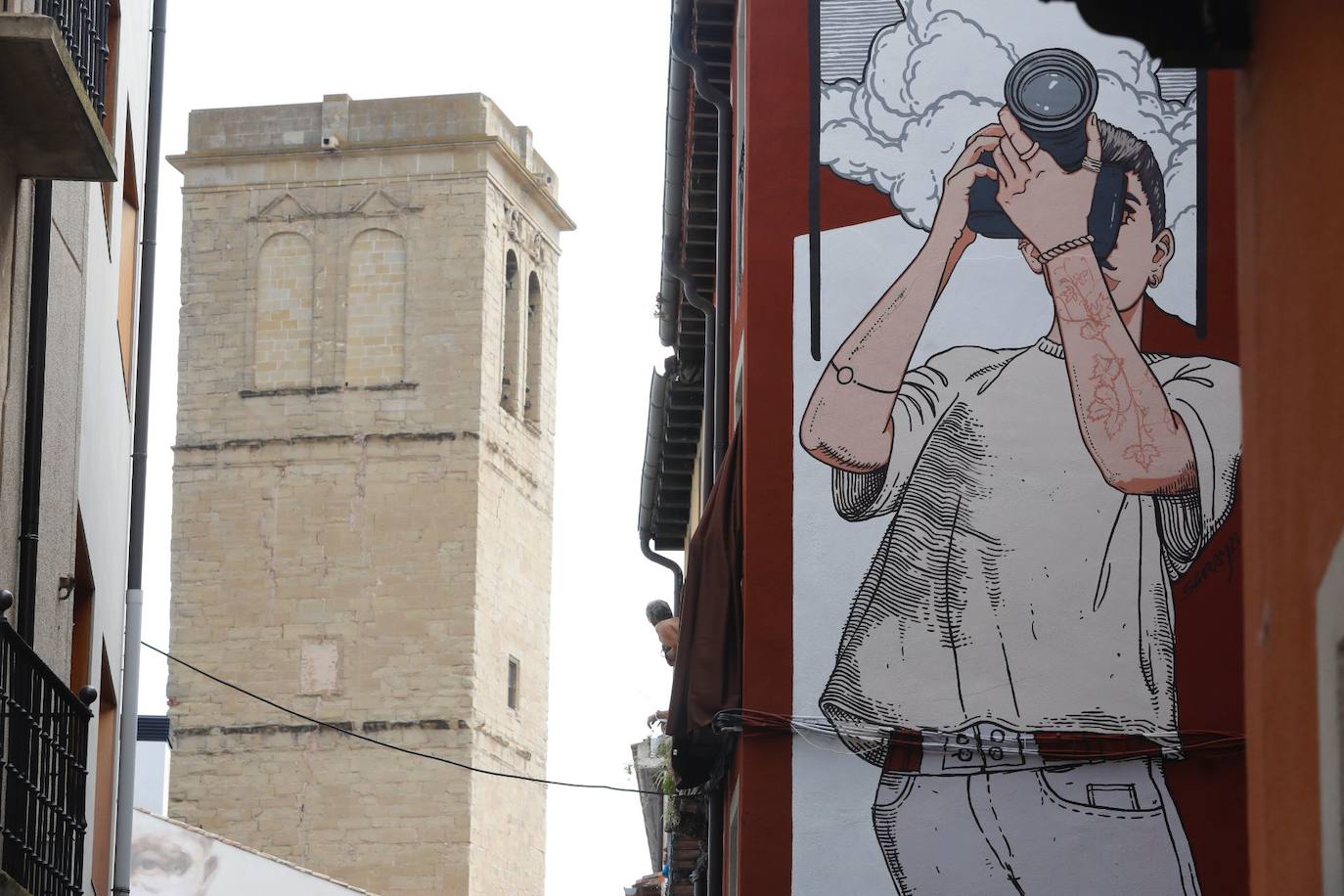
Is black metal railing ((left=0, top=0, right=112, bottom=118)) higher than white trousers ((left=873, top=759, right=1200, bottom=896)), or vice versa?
black metal railing ((left=0, top=0, right=112, bottom=118))

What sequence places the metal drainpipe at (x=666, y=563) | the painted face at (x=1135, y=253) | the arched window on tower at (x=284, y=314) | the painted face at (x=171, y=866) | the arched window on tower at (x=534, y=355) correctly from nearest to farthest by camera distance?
the painted face at (x=1135, y=253)
the metal drainpipe at (x=666, y=563)
the painted face at (x=171, y=866)
the arched window on tower at (x=284, y=314)
the arched window on tower at (x=534, y=355)

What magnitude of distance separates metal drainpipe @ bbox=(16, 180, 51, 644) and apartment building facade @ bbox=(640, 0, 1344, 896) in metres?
3.36

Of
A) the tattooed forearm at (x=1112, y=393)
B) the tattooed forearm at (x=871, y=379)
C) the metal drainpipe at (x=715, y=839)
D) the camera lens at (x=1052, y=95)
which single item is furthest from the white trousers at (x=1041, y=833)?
the metal drainpipe at (x=715, y=839)

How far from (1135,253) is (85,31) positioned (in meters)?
4.77

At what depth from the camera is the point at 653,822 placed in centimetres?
2792

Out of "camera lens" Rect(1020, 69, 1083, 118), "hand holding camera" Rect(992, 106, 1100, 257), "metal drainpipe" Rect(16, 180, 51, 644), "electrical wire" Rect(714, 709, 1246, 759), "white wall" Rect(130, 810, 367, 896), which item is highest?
"camera lens" Rect(1020, 69, 1083, 118)

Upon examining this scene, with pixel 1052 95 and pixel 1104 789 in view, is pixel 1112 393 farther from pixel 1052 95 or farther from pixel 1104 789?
pixel 1104 789

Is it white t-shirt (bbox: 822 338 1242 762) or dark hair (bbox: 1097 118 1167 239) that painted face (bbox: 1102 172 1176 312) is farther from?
white t-shirt (bbox: 822 338 1242 762)

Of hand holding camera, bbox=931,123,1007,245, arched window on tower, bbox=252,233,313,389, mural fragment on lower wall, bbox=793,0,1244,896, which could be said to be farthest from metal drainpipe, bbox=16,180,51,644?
arched window on tower, bbox=252,233,313,389

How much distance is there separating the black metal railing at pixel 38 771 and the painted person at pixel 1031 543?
11.1 ft

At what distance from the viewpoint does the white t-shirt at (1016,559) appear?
10.9 m

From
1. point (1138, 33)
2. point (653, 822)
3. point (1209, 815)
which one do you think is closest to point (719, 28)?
point (1209, 815)

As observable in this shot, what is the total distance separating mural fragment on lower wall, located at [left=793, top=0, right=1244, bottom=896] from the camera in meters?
10.8

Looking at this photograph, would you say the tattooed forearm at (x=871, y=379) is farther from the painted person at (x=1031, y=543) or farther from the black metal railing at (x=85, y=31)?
the black metal railing at (x=85, y=31)
